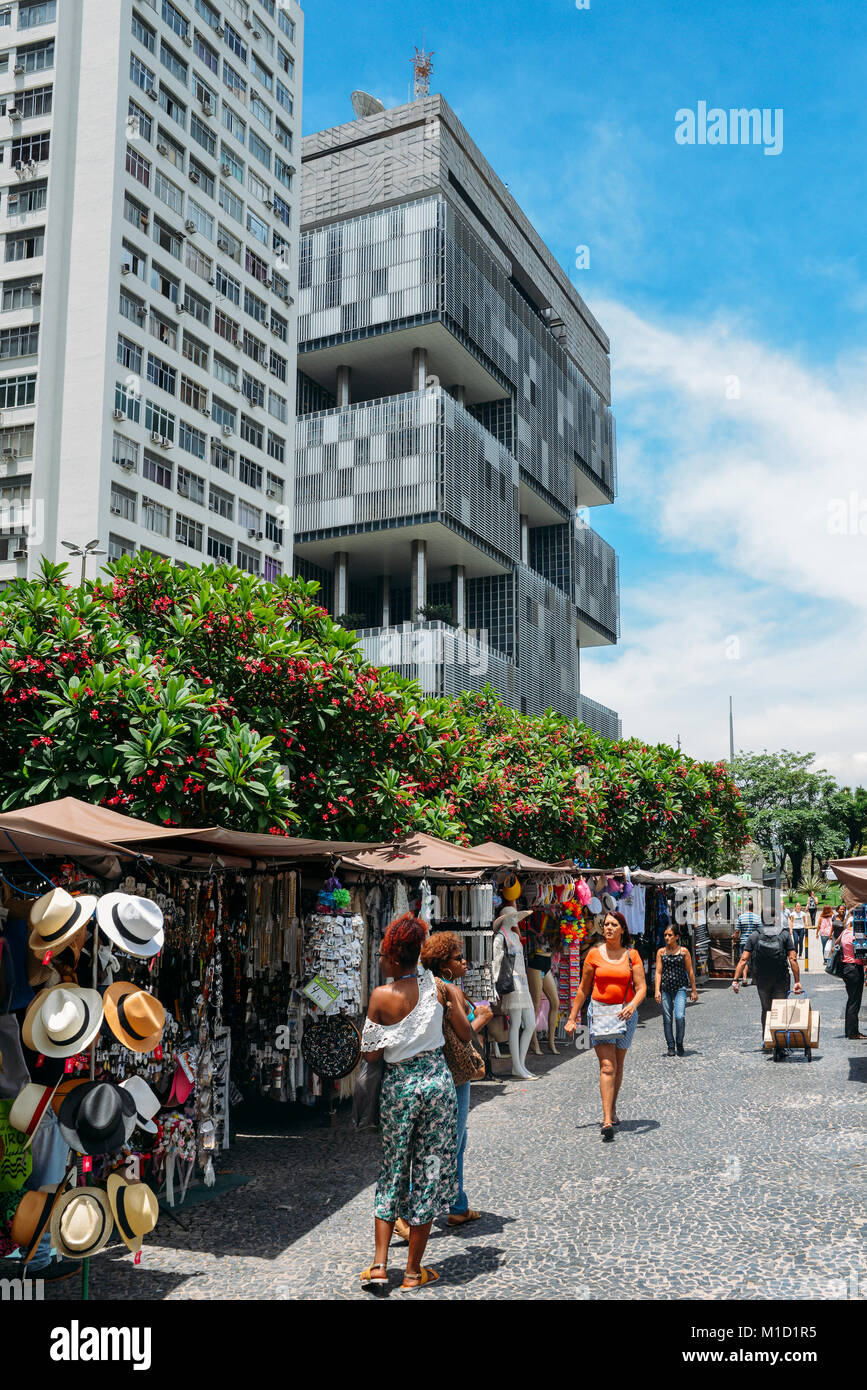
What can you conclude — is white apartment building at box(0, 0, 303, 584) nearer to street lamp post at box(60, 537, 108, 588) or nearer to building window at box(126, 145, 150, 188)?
building window at box(126, 145, 150, 188)

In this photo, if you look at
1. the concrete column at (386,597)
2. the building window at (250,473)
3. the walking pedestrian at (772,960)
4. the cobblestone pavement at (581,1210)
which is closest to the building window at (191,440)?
the building window at (250,473)

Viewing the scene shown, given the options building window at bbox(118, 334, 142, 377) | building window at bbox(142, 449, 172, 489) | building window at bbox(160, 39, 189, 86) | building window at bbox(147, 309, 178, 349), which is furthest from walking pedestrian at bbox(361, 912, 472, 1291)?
building window at bbox(160, 39, 189, 86)

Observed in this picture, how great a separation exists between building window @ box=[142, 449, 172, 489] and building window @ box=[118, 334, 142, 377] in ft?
9.38

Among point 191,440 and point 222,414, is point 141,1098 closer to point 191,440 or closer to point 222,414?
point 191,440

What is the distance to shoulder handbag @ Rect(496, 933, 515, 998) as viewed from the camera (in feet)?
37.9

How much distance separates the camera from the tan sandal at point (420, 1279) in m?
5.17

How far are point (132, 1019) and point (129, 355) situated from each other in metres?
35.7

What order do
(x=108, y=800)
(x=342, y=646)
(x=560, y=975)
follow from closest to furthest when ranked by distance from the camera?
(x=108, y=800) → (x=342, y=646) → (x=560, y=975)

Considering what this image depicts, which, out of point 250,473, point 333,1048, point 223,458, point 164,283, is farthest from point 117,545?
point 333,1048

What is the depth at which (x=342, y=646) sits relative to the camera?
43.6 ft

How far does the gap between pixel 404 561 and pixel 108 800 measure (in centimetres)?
4259

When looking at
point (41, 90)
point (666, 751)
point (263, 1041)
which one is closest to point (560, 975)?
point (263, 1041)

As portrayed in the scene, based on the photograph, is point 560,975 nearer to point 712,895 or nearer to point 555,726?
point 555,726

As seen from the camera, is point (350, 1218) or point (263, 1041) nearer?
point (350, 1218)
